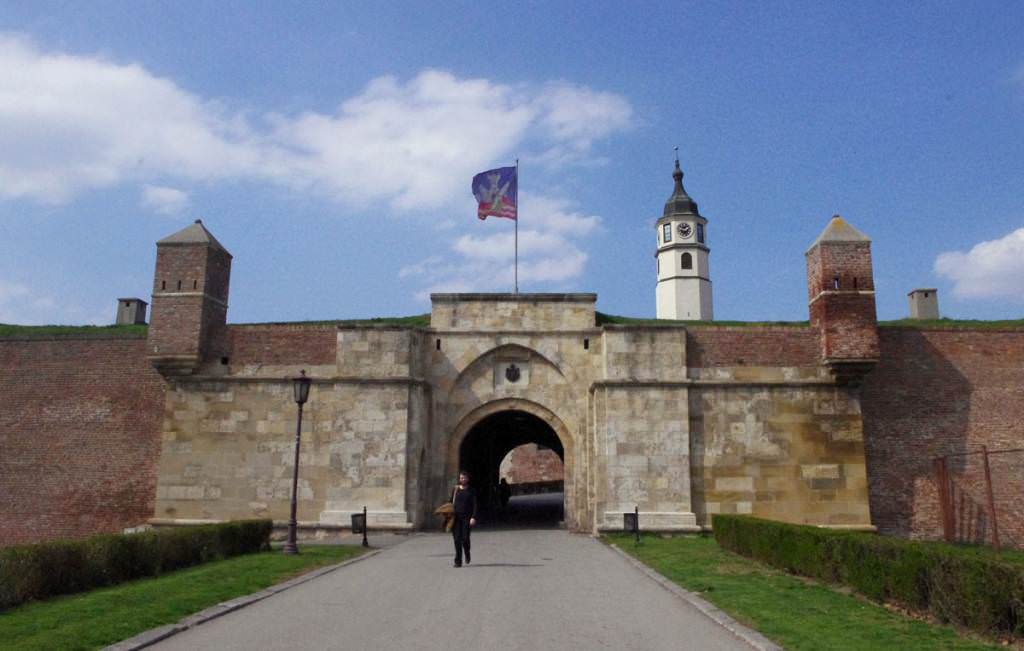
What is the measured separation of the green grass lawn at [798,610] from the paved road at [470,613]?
554 mm

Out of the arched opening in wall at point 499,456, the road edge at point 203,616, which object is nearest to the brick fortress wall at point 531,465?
the arched opening in wall at point 499,456

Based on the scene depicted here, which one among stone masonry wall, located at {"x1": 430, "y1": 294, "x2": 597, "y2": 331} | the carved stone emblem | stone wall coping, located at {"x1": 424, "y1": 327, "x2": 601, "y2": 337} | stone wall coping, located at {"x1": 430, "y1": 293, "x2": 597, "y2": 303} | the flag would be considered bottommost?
the carved stone emblem

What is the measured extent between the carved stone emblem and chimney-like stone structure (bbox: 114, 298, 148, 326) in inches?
471

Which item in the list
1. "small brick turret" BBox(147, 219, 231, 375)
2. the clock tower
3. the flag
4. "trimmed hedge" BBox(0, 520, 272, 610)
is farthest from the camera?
the clock tower

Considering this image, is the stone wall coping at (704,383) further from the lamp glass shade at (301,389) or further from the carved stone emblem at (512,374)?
the lamp glass shade at (301,389)

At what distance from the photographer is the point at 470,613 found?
9.22 m

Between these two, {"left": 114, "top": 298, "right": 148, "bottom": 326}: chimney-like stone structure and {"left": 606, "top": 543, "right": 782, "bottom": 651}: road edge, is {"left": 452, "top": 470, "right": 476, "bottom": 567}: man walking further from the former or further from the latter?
{"left": 114, "top": 298, "right": 148, "bottom": 326}: chimney-like stone structure

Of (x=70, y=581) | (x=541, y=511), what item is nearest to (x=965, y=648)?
(x=70, y=581)

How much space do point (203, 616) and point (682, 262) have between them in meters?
64.6

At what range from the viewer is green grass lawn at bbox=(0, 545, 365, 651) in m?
7.63

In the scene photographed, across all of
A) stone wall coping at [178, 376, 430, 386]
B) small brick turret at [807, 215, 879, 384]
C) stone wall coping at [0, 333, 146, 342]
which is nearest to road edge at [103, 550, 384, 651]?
stone wall coping at [178, 376, 430, 386]

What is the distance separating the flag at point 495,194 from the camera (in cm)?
2448

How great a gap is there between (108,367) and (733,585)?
1794cm

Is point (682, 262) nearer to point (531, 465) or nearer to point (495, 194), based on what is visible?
point (531, 465)
